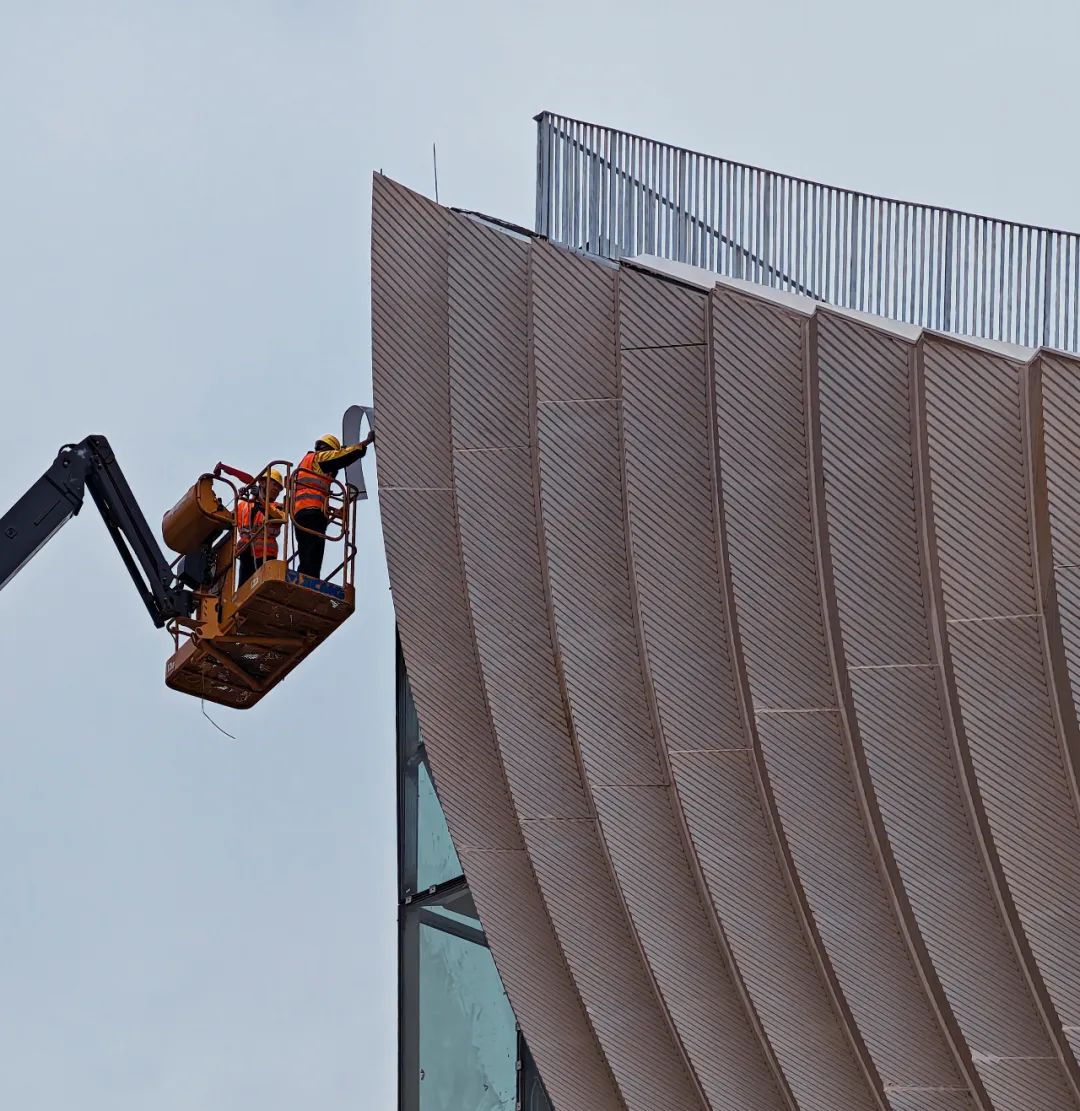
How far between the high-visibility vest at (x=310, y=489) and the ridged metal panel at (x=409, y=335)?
4.61ft

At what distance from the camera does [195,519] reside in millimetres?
24656

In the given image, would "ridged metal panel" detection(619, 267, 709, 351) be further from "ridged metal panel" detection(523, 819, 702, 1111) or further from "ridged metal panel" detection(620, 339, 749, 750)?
"ridged metal panel" detection(523, 819, 702, 1111)

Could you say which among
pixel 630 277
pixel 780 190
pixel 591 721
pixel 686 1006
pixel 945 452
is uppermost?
pixel 780 190

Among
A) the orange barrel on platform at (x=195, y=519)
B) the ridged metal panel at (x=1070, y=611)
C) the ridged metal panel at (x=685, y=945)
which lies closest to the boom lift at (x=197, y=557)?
the orange barrel on platform at (x=195, y=519)

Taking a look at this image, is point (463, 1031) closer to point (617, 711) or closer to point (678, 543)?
point (617, 711)

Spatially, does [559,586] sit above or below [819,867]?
above

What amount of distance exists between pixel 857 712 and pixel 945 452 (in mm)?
→ 2775

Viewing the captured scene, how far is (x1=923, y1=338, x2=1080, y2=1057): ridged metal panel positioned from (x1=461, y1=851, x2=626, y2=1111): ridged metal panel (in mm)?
5986

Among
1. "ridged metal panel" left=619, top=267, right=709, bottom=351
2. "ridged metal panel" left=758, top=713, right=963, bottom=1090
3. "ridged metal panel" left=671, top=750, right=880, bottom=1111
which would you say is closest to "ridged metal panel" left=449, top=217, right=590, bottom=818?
"ridged metal panel" left=619, top=267, right=709, bottom=351

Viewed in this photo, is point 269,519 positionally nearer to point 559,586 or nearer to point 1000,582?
point 559,586

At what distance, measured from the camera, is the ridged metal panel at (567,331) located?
70.3 ft

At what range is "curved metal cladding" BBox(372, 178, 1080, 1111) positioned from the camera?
19.3 meters

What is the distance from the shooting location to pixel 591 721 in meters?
22.1

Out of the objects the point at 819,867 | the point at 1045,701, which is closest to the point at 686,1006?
the point at 819,867
